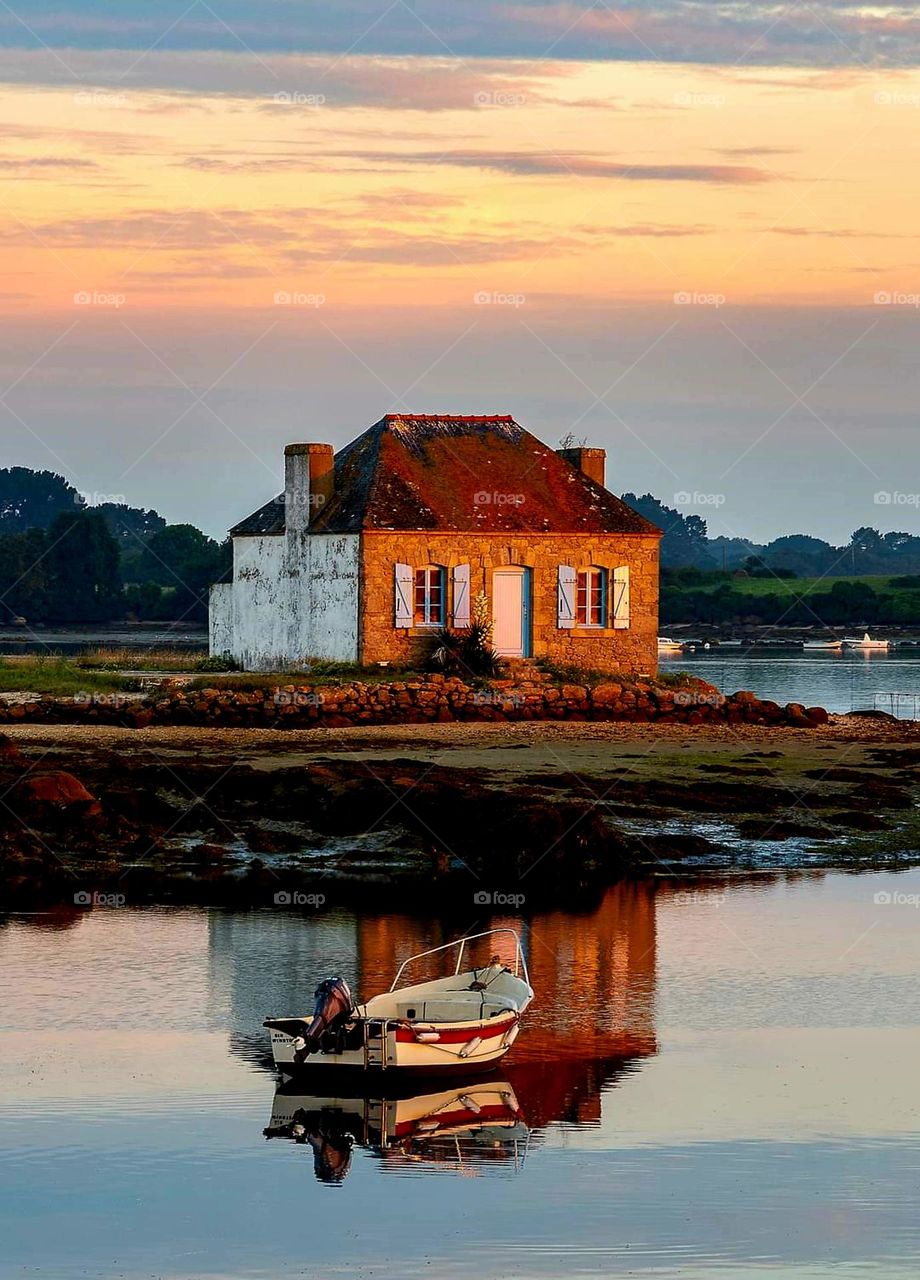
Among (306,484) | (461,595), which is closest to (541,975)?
(461,595)

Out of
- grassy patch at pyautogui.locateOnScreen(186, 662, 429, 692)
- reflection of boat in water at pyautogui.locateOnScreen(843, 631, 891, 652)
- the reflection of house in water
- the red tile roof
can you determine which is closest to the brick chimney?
the red tile roof

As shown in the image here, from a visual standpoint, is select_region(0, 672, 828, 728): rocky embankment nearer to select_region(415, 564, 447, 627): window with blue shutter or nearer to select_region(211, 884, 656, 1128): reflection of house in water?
select_region(415, 564, 447, 627): window with blue shutter

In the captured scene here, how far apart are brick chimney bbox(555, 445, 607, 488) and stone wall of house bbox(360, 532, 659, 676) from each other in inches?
103

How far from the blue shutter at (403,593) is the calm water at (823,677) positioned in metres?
15.5

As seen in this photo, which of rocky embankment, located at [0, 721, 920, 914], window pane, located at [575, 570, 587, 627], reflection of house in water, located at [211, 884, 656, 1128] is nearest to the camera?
reflection of house in water, located at [211, 884, 656, 1128]

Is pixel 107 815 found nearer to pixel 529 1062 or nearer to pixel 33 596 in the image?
pixel 529 1062

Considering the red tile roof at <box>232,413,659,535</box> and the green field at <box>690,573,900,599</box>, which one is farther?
the green field at <box>690,573,900,599</box>

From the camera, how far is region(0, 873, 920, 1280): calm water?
38.6ft

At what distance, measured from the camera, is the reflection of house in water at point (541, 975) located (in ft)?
51.3

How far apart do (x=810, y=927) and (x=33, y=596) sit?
9884 cm

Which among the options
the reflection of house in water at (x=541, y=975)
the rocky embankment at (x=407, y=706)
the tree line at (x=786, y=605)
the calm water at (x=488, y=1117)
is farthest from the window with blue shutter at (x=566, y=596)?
the tree line at (x=786, y=605)

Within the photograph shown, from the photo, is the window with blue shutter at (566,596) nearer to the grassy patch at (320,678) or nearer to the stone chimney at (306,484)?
the grassy patch at (320,678)

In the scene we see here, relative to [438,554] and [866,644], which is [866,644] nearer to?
[866,644]

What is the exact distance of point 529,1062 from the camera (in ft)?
52.1
